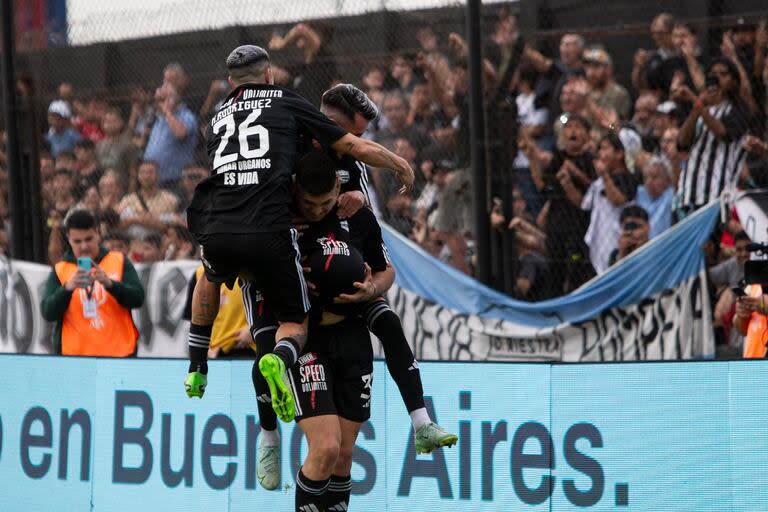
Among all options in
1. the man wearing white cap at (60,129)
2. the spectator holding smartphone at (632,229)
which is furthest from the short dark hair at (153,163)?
the spectator holding smartphone at (632,229)

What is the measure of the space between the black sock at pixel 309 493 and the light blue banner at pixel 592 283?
3788mm

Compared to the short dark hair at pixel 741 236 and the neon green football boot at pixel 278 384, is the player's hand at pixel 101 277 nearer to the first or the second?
the neon green football boot at pixel 278 384

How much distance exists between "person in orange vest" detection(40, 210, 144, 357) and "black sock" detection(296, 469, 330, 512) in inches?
154

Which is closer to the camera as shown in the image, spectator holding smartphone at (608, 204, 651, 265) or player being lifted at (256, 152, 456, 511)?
player being lifted at (256, 152, 456, 511)

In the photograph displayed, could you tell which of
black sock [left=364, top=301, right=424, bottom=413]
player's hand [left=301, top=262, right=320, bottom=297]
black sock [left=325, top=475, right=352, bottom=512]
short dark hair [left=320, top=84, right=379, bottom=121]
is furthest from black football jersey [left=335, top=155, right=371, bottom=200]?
black sock [left=325, top=475, right=352, bottom=512]

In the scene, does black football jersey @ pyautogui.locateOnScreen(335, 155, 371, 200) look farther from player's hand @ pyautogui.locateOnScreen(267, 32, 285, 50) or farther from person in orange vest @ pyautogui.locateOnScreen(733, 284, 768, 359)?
player's hand @ pyautogui.locateOnScreen(267, 32, 285, 50)

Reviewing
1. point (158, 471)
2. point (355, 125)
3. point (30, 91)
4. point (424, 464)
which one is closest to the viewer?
point (355, 125)

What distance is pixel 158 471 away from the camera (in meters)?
9.22

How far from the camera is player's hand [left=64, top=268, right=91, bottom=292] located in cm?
1025

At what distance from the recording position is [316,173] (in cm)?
665

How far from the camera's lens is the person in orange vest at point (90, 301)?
10445mm

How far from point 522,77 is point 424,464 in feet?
12.2

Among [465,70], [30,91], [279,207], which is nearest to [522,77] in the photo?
A: [465,70]

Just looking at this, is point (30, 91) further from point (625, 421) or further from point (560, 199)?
point (625, 421)
